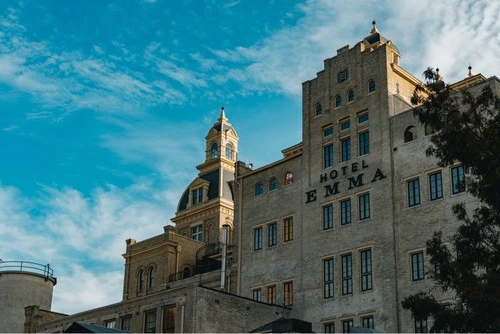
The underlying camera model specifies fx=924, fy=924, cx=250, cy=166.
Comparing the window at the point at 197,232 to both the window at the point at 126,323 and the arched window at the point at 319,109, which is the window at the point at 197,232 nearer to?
the arched window at the point at 319,109

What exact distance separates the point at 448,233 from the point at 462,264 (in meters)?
14.1

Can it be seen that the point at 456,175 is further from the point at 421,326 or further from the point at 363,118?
the point at 363,118

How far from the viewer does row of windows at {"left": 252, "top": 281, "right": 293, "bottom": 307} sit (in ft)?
186

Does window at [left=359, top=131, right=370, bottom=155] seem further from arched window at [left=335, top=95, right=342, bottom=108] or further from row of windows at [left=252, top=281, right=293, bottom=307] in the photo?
row of windows at [left=252, top=281, right=293, bottom=307]

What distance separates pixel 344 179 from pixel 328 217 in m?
2.51

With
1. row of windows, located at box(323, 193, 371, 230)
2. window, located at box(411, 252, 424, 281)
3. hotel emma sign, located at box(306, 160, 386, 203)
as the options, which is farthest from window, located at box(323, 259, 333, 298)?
window, located at box(411, 252, 424, 281)

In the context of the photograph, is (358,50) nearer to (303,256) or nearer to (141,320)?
(303,256)

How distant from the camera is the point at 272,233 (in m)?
59.2

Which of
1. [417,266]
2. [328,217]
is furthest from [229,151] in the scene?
[417,266]

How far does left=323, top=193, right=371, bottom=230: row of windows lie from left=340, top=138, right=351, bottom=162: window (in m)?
2.76

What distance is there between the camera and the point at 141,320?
54.9 metres

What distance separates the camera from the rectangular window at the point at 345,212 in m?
54.6

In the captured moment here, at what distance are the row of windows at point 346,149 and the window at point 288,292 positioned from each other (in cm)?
767

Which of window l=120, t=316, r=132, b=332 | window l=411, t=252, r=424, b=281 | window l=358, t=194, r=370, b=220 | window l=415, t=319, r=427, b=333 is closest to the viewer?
window l=415, t=319, r=427, b=333
